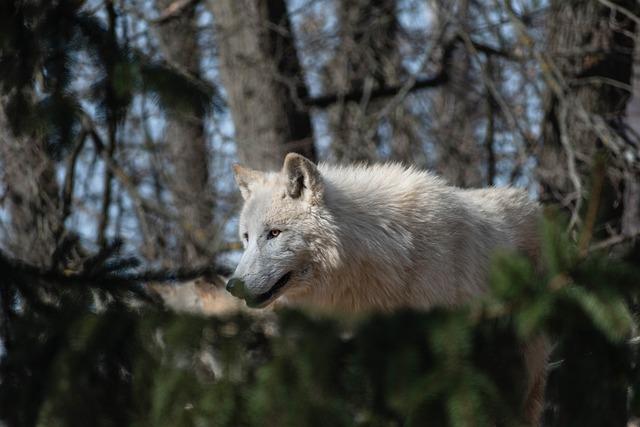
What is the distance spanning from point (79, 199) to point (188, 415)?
8.96 meters

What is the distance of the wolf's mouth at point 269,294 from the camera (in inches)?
187

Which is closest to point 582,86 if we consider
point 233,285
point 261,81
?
point 261,81

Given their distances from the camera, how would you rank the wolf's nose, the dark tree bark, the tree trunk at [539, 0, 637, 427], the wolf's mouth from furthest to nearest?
the dark tree bark < the tree trunk at [539, 0, 637, 427] < the wolf's mouth < the wolf's nose

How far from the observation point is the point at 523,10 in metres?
9.13

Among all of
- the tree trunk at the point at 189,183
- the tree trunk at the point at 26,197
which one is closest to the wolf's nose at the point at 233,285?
the tree trunk at the point at 189,183

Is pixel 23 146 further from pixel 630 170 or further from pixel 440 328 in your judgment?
pixel 440 328

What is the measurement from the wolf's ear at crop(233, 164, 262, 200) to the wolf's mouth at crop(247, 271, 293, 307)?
87 cm

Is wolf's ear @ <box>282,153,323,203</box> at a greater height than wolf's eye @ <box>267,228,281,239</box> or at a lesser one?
greater

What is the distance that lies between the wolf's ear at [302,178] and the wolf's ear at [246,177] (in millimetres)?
446

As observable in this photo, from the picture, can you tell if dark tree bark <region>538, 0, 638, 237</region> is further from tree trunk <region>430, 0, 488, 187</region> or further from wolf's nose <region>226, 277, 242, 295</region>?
wolf's nose <region>226, 277, 242, 295</region>

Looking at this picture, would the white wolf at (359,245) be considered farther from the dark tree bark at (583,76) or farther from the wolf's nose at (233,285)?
the dark tree bark at (583,76)

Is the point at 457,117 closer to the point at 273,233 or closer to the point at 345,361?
the point at 273,233

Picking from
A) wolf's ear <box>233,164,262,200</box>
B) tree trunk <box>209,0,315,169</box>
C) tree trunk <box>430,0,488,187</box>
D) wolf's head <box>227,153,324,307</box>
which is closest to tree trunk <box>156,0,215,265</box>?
tree trunk <box>209,0,315,169</box>

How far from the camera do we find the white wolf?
4.96 m
